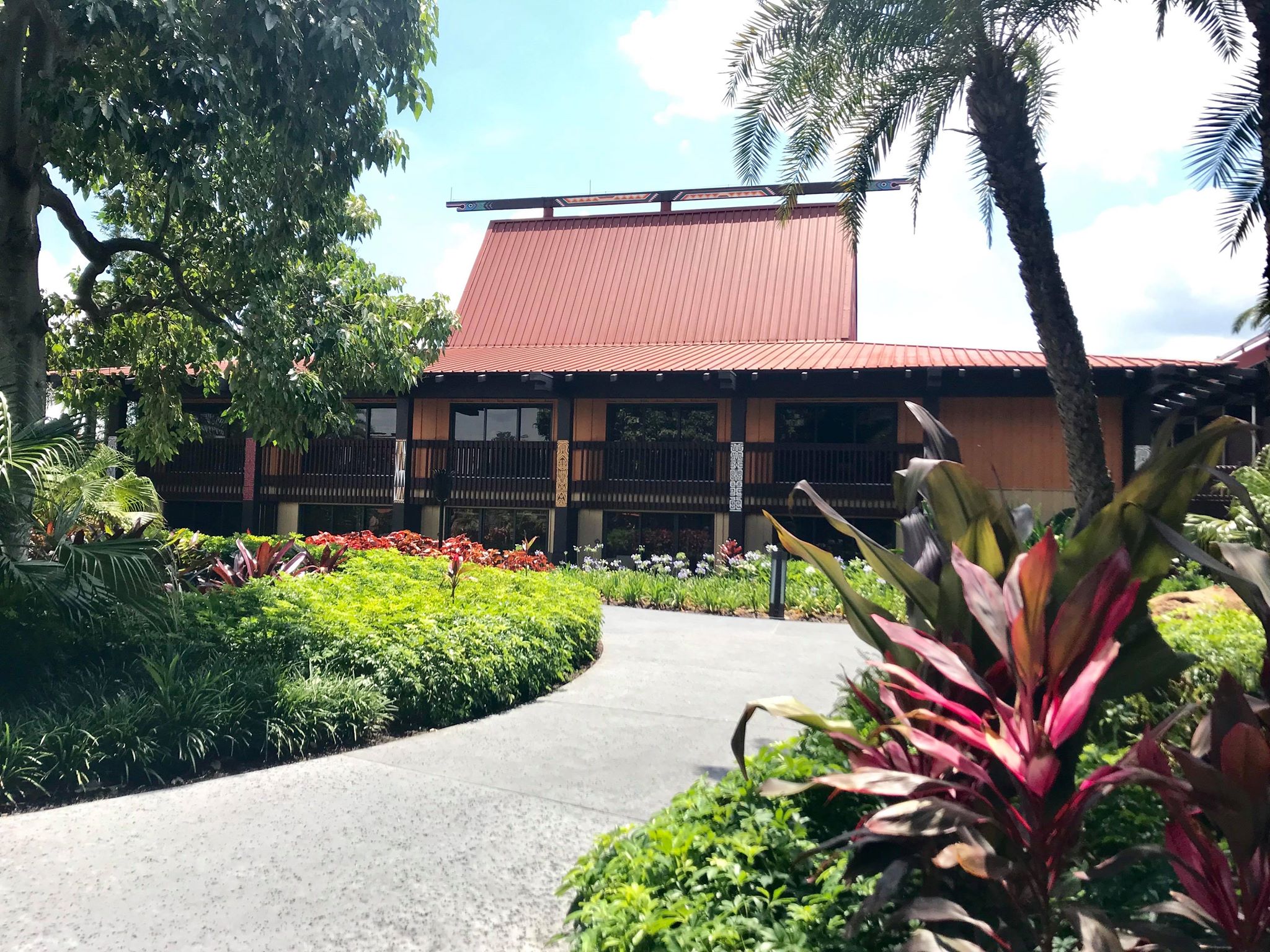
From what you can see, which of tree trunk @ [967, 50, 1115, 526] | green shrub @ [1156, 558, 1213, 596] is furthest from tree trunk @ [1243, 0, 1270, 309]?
green shrub @ [1156, 558, 1213, 596]

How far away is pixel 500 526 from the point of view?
20766 millimetres

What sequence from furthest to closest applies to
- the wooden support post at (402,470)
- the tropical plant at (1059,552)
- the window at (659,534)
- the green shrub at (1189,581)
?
the wooden support post at (402,470) → the window at (659,534) → the green shrub at (1189,581) → the tropical plant at (1059,552)

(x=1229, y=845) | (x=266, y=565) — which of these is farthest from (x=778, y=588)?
(x=1229, y=845)

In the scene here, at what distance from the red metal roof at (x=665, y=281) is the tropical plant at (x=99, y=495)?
1444 cm

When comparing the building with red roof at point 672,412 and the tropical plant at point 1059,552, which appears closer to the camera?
the tropical plant at point 1059,552

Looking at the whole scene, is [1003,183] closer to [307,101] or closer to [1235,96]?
[1235,96]

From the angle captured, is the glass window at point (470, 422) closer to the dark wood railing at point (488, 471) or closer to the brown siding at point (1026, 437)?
the dark wood railing at point (488, 471)

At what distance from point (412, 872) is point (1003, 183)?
297 inches

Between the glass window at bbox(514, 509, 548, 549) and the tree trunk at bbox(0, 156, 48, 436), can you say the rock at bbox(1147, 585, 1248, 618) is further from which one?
the glass window at bbox(514, 509, 548, 549)

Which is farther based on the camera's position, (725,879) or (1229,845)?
(725,879)

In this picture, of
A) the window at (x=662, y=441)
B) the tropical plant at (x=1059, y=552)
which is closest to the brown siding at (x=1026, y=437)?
the window at (x=662, y=441)

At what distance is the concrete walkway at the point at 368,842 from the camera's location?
3.30 meters

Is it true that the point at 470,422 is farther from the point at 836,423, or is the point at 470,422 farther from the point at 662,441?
the point at 836,423

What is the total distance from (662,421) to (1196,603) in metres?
13.8
